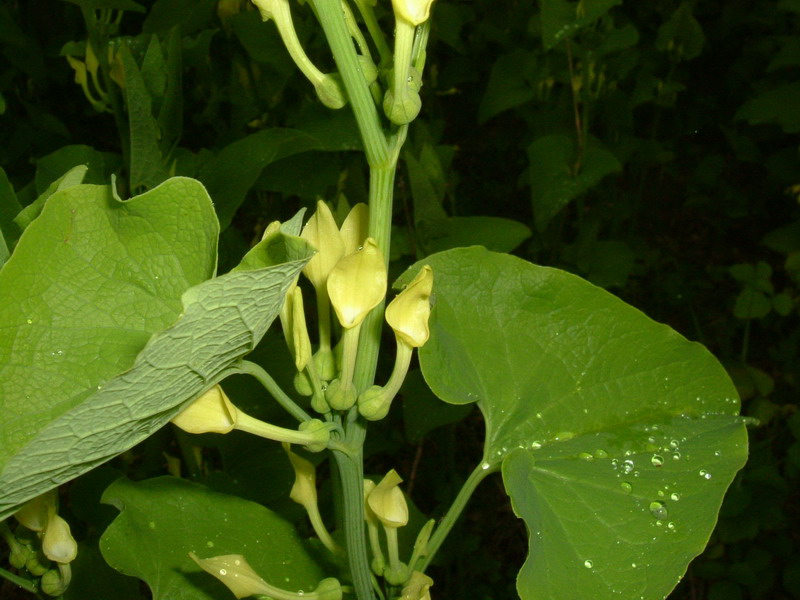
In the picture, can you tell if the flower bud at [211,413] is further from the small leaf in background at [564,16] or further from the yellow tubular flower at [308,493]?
the small leaf in background at [564,16]

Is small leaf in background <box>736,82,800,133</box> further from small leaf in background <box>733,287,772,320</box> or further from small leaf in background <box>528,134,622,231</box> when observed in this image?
small leaf in background <box>528,134,622,231</box>

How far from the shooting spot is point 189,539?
57 centimetres

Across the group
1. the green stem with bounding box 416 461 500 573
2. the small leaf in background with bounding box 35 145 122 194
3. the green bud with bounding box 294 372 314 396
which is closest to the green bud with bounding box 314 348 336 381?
the green bud with bounding box 294 372 314 396

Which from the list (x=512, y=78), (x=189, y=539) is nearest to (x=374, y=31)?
(x=189, y=539)

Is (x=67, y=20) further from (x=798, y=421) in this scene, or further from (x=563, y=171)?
(x=798, y=421)

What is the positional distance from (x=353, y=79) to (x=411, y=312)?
12cm

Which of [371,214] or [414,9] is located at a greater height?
[414,9]

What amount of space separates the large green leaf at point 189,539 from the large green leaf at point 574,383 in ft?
0.57

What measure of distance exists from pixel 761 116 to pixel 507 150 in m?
0.82

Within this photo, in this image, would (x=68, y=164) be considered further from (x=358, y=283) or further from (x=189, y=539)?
(x=358, y=283)

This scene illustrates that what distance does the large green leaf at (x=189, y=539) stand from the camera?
555 millimetres

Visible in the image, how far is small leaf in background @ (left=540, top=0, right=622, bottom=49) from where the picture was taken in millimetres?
1225

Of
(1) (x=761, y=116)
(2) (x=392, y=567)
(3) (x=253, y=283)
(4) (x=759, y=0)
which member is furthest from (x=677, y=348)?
(4) (x=759, y=0)

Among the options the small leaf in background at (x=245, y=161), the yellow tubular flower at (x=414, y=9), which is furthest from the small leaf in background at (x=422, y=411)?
the yellow tubular flower at (x=414, y=9)
